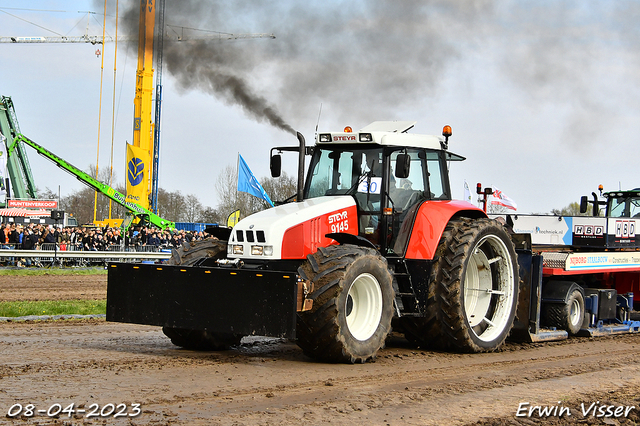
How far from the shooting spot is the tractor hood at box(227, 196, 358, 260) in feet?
25.6

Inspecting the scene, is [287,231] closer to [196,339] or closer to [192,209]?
[196,339]

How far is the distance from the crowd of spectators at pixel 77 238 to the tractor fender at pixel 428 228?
1867cm

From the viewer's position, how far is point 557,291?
11016mm

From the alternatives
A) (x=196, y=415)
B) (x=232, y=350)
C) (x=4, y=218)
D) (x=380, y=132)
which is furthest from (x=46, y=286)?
(x=4, y=218)

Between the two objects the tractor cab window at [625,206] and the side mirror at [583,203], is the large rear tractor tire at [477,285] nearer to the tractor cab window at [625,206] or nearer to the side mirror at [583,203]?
the side mirror at [583,203]

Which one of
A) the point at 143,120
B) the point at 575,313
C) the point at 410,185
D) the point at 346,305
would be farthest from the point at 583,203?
the point at 143,120

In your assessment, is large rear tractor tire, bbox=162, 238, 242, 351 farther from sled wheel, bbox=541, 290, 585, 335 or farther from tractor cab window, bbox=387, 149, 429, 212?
sled wheel, bbox=541, 290, 585, 335

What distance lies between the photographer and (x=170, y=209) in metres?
88.8

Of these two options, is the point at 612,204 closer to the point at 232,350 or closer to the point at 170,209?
the point at 232,350

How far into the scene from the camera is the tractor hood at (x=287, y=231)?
25.6 ft

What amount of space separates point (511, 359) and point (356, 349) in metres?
2.31

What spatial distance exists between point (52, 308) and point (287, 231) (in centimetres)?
697

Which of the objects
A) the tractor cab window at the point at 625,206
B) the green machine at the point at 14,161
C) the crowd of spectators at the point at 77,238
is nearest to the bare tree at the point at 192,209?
the green machine at the point at 14,161

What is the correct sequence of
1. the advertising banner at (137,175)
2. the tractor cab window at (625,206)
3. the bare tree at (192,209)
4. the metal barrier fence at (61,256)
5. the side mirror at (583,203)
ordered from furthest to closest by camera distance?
the bare tree at (192,209), the advertising banner at (137,175), the metal barrier fence at (61,256), the tractor cab window at (625,206), the side mirror at (583,203)
